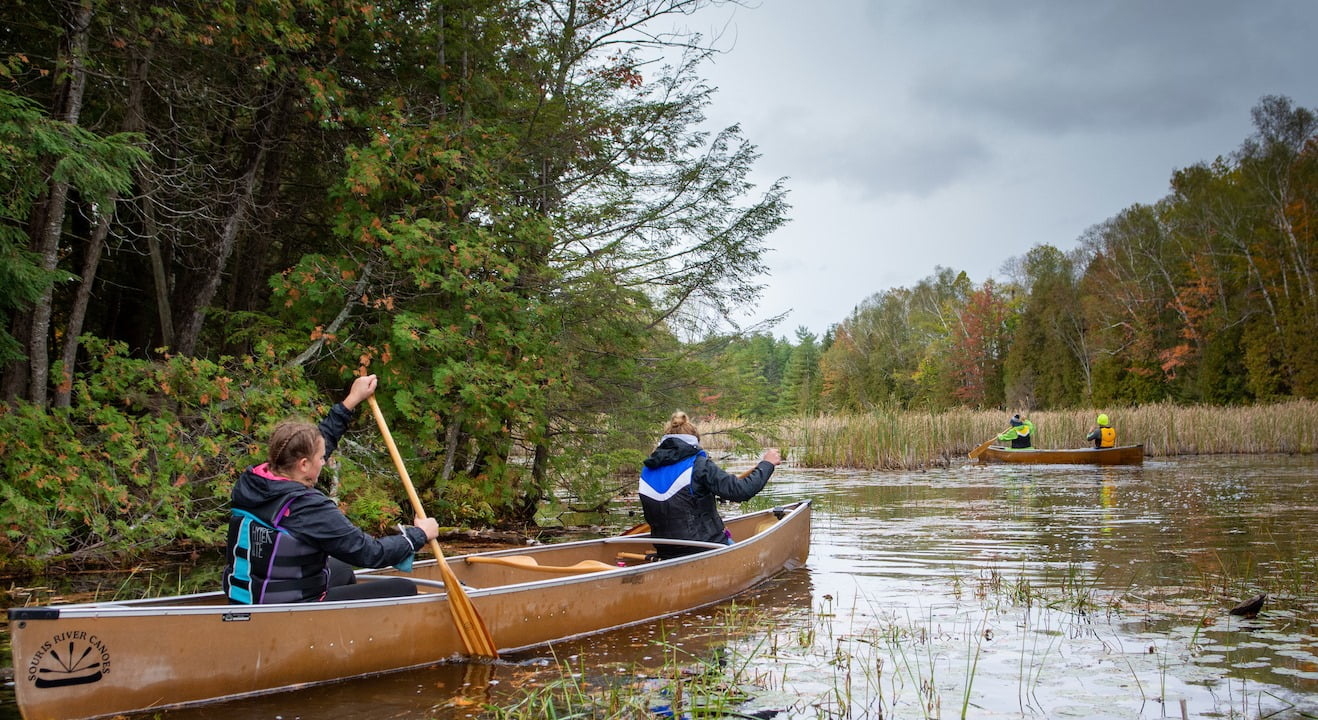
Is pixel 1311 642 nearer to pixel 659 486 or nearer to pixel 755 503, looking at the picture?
pixel 659 486

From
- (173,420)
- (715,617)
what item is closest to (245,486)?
(715,617)

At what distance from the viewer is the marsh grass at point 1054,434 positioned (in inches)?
808

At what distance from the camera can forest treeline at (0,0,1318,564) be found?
24.4 ft

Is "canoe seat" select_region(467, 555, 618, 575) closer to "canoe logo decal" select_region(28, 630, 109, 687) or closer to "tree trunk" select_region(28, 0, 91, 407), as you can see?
"canoe logo decal" select_region(28, 630, 109, 687)

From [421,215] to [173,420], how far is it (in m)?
3.40

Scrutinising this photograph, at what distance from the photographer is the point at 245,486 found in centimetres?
436

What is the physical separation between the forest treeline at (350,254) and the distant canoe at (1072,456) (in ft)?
35.6

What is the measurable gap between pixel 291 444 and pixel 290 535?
1.61 feet

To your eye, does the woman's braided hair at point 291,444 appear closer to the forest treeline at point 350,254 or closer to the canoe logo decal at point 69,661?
the canoe logo decal at point 69,661

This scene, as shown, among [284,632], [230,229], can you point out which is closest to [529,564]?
[284,632]

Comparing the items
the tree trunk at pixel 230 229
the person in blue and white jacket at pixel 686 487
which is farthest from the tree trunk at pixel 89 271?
the person in blue and white jacket at pixel 686 487

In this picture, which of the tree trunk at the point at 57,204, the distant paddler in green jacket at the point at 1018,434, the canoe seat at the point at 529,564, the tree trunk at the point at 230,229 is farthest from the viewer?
the distant paddler in green jacket at the point at 1018,434

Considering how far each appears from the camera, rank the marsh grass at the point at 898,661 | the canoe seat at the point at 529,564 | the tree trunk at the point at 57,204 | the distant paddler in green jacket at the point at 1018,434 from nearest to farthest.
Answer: the marsh grass at the point at 898,661 → the canoe seat at the point at 529,564 → the tree trunk at the point at 57,204 → the distant paddler in green jacket at the point at 1018,434

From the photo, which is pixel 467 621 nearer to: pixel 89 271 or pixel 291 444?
pixel 291 444
